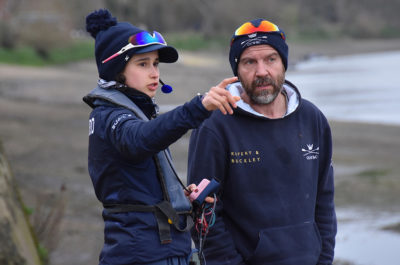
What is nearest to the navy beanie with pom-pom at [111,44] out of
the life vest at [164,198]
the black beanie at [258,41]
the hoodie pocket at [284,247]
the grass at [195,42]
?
the life vest at [164,198]

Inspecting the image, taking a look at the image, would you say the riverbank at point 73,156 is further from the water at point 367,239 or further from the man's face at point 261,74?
the man's face at point 261,74

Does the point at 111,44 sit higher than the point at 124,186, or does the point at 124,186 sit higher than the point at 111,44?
the point at 111,44

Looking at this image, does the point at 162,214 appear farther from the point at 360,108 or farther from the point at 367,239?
the point at 360,108

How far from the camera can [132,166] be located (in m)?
2.80

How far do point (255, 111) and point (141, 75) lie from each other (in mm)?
714

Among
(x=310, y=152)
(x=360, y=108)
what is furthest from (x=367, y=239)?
(x=360, y=108)

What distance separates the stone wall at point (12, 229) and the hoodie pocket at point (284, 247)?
5.07 feet

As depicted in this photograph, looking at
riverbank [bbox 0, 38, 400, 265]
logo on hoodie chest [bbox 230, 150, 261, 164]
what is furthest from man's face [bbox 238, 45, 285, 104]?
riverbank [bbox 0, 38, 400, 265]

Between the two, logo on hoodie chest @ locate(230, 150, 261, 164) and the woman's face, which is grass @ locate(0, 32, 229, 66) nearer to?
logo on hoodie chest @ locate(230, 150, 261, 164)

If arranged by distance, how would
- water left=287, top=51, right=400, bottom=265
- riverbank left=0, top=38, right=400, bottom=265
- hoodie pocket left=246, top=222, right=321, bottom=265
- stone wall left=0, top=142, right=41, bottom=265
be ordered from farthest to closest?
riverbank left=0, top=38, right=400, bottom=265, water left=287, top=51, right=400, bottom=265, stone wall left=0, top=142, right=41, bottom=265, hoodie pocket left=246, top=222, right=321, bottom=265

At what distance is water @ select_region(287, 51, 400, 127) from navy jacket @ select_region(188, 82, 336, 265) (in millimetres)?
17336

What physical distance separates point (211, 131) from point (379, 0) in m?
119

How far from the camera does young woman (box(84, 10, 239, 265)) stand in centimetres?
276

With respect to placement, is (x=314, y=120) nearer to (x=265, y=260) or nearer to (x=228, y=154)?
(x=228, y=154)
